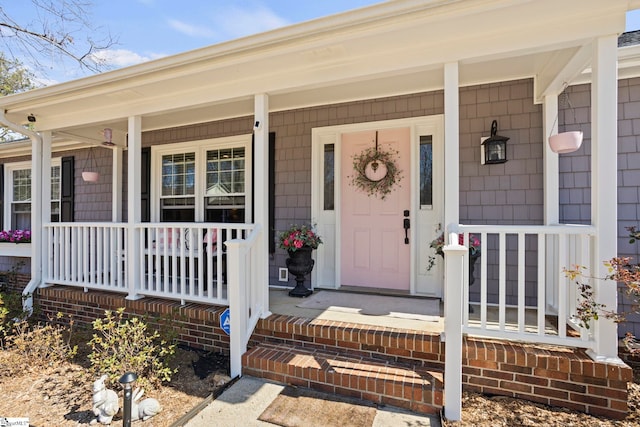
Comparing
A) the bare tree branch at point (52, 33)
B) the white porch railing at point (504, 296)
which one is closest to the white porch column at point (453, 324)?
the white porch railing at point (504, 296)

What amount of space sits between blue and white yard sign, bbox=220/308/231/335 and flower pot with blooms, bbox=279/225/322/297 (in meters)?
1.08

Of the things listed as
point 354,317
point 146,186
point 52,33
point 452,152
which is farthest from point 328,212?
point 52,33

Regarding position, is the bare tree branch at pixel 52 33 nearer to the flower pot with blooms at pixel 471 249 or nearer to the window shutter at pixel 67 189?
the window shutter at pixel 67 189

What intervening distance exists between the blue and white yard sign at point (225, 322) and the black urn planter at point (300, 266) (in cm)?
108

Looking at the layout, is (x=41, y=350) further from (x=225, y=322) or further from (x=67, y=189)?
(x=67, y=189)

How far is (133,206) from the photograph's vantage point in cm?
382

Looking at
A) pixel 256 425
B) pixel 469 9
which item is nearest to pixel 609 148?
pixel 469 9

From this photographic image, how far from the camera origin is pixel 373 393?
235 centimetres

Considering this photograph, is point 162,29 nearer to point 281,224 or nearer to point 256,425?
point 281,224

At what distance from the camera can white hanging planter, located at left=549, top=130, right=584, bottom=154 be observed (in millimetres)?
2439

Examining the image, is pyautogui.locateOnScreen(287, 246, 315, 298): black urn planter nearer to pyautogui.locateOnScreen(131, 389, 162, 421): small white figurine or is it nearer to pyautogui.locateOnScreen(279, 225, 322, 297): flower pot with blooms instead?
pyautogui.locateOnScreen(279, 225, 322, 297): flower pot with blooms

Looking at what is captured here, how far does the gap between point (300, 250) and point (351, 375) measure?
1.69 m

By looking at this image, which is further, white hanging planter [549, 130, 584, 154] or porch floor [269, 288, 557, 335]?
porch floor [269, 288, 557, 335]

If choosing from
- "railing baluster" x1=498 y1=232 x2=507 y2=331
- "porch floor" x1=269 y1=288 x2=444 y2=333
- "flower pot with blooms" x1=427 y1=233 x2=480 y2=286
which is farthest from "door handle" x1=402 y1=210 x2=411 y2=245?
"railing baluster" x1=498 y1=232 x2=507 y2=331
